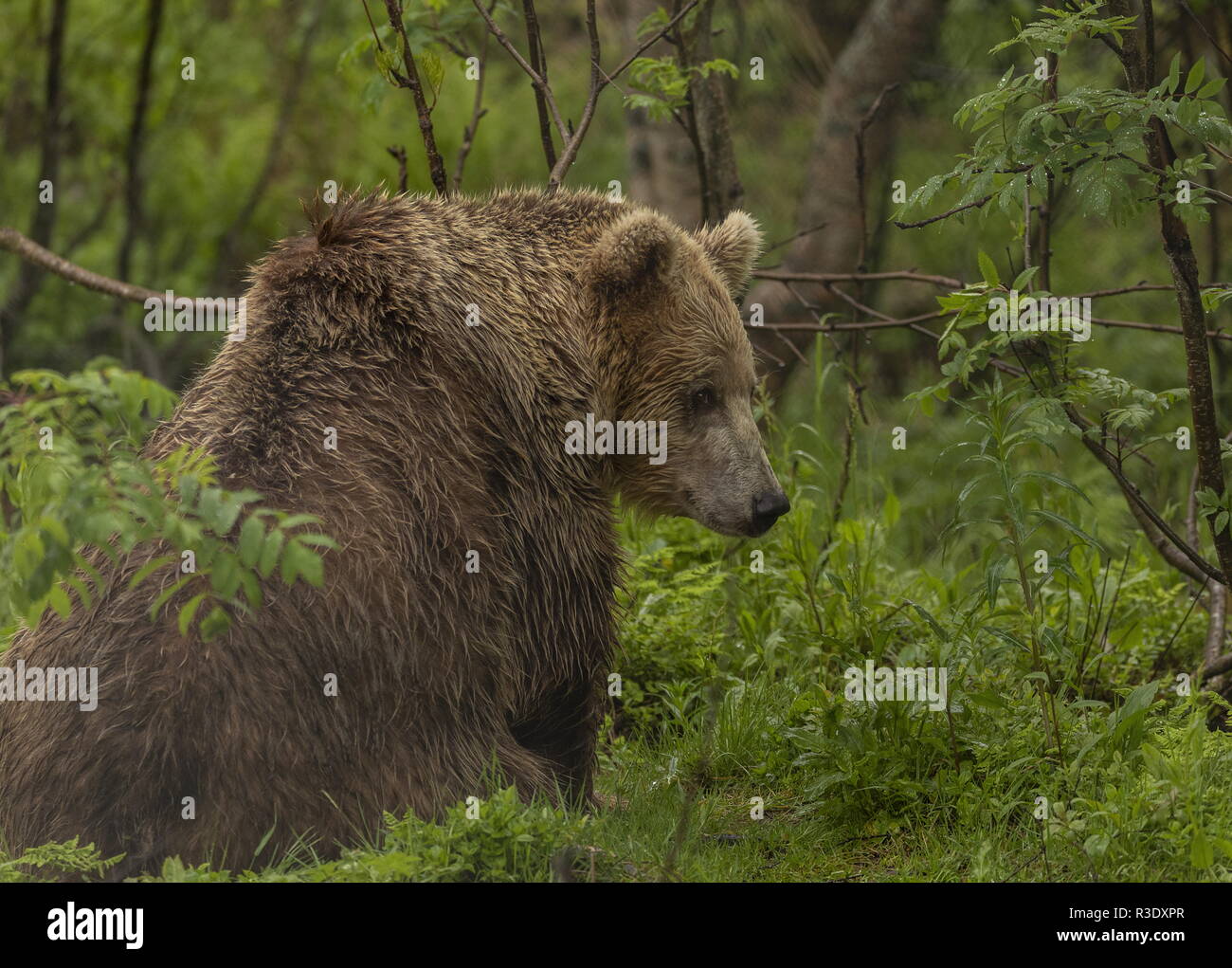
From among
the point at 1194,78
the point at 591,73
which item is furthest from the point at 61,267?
the point at 1194,78

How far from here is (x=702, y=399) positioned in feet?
18.2

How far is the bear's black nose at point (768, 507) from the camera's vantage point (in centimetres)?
531

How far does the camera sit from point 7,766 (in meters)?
4.46

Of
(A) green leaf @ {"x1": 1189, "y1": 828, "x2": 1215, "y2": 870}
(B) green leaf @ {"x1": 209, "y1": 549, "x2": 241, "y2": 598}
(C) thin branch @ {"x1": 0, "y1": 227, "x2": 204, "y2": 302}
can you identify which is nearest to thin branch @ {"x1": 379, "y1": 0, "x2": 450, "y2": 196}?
(C) thin branch @ {"x1": 0, "y1": 227, "x2": 204, "y2": 302}

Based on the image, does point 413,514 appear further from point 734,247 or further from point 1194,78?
point 1194,78

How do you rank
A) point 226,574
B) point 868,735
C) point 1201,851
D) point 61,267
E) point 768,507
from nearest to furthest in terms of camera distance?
point 226,574
point 1201,851
point 868,735
point 768,507
point 61,267

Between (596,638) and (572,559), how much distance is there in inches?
13.4

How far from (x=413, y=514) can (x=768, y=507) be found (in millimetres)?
1415

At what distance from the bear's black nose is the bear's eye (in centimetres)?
44

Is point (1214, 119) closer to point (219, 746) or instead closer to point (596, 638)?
point (596, 638)

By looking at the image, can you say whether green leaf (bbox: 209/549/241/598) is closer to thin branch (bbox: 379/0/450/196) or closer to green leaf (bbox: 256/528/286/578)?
green leaf (bbox: 256/528/286/578)

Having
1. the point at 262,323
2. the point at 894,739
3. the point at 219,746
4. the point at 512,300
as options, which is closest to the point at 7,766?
the point at 219,746

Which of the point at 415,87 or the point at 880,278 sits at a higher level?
the point at 415,87
